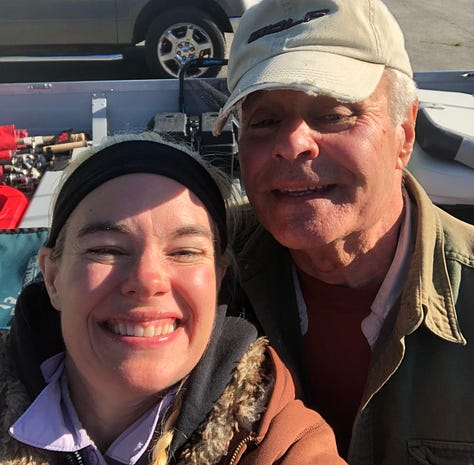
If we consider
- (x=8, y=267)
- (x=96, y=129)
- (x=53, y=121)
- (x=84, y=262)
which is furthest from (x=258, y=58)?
(x=53, y=121)

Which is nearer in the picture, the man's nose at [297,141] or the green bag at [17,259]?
the man's nose at [297,141]

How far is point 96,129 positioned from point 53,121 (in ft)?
1.44

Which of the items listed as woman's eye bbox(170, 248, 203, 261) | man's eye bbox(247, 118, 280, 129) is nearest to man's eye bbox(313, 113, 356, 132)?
man's eye bbox(247, 118, 280, 129)

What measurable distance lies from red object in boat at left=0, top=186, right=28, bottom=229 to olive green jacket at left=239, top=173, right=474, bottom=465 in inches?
69.7

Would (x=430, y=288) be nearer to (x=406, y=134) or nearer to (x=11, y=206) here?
(x=406, y=134)

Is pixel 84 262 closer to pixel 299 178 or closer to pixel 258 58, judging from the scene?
pixel 299 178

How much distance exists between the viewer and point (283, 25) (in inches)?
67.4

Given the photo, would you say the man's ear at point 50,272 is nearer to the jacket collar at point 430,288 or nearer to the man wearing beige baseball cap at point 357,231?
the man wearing beige baseball cap at point 357,231

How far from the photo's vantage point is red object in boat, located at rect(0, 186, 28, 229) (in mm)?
3045

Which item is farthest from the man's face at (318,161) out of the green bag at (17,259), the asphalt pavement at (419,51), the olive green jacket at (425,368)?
the asphalt pavement at (419,51)

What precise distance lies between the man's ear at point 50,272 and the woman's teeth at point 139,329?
0.20m

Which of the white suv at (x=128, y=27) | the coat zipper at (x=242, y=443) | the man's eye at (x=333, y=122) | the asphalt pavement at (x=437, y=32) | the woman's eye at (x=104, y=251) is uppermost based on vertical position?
the man's eye at (x=333, y=122)

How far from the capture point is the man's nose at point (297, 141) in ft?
5.29

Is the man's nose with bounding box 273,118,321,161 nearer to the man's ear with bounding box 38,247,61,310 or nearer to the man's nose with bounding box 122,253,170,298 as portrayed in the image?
the man's nose with bounding box 122,253,170,298
